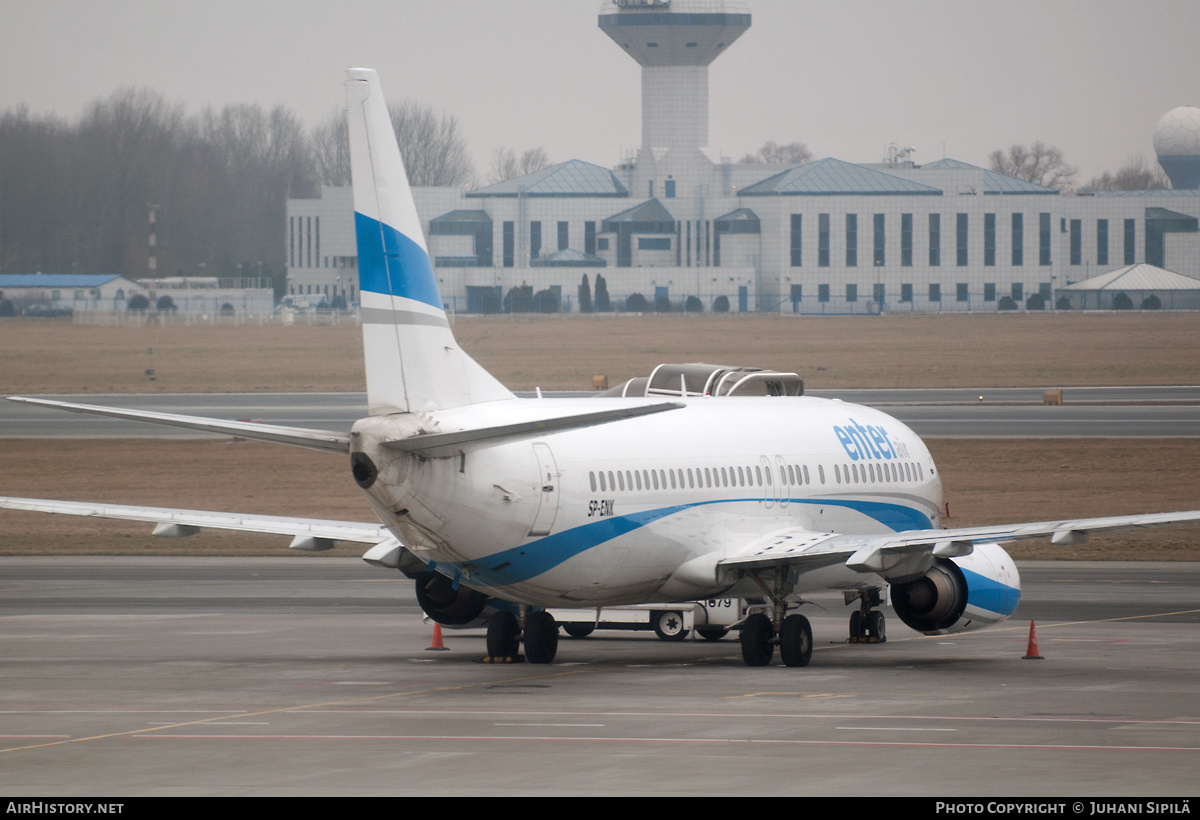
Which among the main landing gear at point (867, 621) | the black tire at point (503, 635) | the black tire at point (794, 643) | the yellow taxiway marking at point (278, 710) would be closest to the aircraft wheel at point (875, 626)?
the main landing gear at point (867, 621)

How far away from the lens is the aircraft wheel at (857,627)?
33562 mm

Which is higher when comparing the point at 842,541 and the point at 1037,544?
the point at 842,541

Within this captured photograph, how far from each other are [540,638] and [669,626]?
4.02 m

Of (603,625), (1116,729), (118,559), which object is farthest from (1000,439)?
(1116,729)

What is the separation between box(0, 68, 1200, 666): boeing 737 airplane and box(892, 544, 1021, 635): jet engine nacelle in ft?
0.12

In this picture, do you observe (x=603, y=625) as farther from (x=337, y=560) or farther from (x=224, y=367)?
(x=224, y=367)

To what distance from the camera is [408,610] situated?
38250 mm

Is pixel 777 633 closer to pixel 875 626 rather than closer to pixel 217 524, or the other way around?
pixel 875 626

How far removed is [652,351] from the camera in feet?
478

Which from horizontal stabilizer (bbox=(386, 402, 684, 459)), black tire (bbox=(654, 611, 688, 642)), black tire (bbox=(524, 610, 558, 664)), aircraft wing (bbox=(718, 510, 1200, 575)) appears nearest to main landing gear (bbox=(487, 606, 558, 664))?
black tire (bbox=(524, 610, 558, 664))

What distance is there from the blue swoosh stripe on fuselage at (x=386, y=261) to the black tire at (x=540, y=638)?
6.58m

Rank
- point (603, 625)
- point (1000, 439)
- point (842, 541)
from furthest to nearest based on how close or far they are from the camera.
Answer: point (1000, 439) → point (603, 625) → point (842, 541)

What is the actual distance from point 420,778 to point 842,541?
12.2 m

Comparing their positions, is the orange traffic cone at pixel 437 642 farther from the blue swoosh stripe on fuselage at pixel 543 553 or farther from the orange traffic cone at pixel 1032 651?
the orange traffic cone at pixel 1032 651
